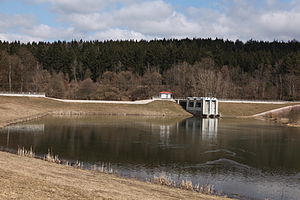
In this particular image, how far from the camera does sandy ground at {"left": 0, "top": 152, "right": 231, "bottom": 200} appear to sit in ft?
56.4

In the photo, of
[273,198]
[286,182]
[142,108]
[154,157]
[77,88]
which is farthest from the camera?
[77,88]

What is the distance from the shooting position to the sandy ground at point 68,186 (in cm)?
1720

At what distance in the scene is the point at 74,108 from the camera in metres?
93.8

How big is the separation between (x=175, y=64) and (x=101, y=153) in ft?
386

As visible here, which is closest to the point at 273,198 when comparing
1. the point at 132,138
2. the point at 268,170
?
the point at 268,170

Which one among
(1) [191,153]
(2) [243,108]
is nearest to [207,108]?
(2) [243,108]

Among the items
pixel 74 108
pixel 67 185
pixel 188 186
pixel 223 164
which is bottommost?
pixel 223 164

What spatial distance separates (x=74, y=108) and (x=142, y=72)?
212 ft

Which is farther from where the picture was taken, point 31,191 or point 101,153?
point 101,153

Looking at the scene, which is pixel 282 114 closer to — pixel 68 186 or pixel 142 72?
pixel 142 72

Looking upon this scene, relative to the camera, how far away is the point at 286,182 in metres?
29.5

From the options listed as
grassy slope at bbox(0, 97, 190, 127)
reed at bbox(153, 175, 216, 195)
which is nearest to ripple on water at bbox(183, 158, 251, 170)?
reed at bbox(153, 175, 216, 195)

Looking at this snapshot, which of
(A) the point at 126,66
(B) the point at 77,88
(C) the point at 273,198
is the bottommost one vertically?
(C) the point at 273,198

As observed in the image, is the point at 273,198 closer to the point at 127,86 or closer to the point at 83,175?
the point at 83,175
